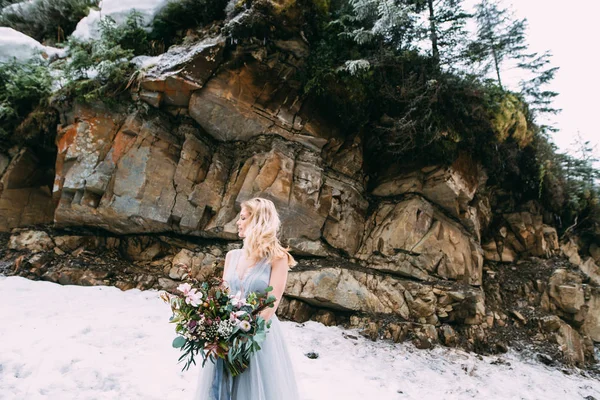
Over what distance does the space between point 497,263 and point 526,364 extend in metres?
3.18

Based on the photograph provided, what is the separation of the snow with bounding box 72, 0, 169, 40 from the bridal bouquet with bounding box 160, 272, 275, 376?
27.0ft

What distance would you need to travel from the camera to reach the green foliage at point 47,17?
8.84 meters

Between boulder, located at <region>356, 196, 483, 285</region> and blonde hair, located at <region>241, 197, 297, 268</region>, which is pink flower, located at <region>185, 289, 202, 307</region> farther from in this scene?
boulder, located at <region>356, 196, 483, 285</region>

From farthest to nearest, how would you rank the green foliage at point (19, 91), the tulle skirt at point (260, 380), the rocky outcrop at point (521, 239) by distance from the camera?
the rocky outcrop at point (521, 239), the green foliage at point (19, 91), the tulle skirt at point (260, 380)

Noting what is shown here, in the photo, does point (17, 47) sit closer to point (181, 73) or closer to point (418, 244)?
point (181, 73)

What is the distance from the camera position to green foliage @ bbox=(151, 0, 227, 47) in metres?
7.70

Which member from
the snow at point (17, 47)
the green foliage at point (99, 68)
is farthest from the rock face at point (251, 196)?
the snow at point (17, 47)

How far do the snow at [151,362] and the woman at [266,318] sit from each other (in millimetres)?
1566

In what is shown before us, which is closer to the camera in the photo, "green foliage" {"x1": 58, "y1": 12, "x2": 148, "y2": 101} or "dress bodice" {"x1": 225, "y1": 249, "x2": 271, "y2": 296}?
"dress bodice" {"x1": 225, "y1": 249, "x2": 271, "y2": 296}

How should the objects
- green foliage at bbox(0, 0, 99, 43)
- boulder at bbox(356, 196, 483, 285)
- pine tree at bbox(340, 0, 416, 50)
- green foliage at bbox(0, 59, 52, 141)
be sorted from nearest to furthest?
pine tree at bbox(340, 0, 416, 50) < green foliage at bbox(0, 59, 52, 141) < boulder at bbox(356, 196, 483, 285) < green foliage at bbox(0, 0, 99, 43)

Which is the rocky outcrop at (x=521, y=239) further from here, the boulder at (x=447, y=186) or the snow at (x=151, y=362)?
the snow at (x=151, y=362)

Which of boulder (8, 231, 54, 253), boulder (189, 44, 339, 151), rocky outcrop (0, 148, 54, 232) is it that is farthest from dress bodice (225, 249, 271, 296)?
rocky outcrop (0, 148, 54, 232)

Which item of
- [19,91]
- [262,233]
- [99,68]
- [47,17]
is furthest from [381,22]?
[47,17]

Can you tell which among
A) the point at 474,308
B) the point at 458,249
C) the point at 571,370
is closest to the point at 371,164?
the point at 458,249
